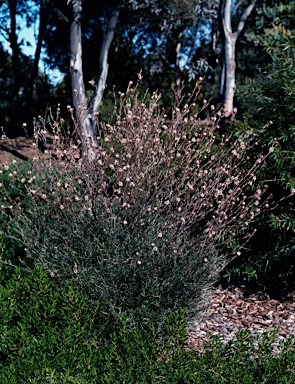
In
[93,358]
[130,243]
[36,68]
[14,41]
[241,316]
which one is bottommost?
[241,316]

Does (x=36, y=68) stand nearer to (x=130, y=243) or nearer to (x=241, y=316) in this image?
(x=241, y=316)

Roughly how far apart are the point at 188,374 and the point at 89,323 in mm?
876

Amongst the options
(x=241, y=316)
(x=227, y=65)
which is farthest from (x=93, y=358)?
(x=227, y=65)

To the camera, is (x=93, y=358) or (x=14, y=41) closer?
(x=93, y=358)

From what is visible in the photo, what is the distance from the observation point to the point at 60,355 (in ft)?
9.27

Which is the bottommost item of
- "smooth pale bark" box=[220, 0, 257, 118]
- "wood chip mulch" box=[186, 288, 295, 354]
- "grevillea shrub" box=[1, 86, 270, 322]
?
"wood chip mulch" box=[186, 288, 295, 354]

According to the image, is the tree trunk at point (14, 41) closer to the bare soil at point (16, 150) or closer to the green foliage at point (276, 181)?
the bare soil at point (16, 150)

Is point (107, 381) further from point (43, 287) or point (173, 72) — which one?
point (173, 72)

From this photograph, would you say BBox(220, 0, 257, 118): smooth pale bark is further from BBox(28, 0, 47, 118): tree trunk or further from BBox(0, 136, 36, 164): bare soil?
BBox(28, 0, 47, 118): tree trunk

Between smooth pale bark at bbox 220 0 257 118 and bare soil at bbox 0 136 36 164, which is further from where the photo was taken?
bare soil at bbox 0 136 36 164

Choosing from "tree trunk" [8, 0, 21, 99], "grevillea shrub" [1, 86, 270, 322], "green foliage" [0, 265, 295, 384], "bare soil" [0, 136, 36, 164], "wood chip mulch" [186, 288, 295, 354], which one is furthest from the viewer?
"tree trunk" [8, 0, 21, 99]

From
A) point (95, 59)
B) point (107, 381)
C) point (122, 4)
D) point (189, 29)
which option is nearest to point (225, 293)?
point (107, 381)

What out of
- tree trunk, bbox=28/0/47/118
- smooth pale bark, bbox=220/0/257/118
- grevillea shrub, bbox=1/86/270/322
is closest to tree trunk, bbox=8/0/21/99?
tree trunk, bbox=28/0/47/118

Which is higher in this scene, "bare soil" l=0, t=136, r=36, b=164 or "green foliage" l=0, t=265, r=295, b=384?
"bare soil" l=0, t=136, r=36, b=164
